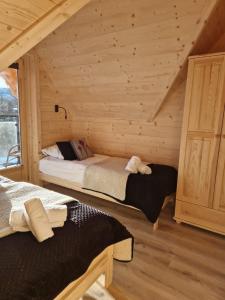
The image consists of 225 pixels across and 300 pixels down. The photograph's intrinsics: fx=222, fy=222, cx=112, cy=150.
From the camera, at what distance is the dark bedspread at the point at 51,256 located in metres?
1.02

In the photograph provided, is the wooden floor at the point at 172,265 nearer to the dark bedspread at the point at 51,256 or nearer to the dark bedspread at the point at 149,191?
the dark bedspread at the point at 149,191

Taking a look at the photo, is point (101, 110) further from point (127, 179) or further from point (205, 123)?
point (205, 123)

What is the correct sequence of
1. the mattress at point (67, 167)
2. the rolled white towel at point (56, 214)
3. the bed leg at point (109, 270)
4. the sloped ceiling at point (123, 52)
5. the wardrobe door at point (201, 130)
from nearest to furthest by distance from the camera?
1. the rolled white towel at point (56, 214)
2. the bed leg at point (109, 270)
3. the sloped ceiling at point (123, 52)
4. the wardrobe door at point (201, 130)
5. the mattress at point (67, 167)

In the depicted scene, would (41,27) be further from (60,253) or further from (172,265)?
(172,265)

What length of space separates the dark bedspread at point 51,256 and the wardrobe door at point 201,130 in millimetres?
1355

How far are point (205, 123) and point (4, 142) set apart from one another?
9.19 feet

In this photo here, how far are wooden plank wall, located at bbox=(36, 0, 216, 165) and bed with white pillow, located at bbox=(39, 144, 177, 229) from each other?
1.87 ft

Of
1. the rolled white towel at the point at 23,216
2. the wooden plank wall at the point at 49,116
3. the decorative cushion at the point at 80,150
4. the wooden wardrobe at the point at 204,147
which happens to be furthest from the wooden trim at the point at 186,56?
the rolled white towel at the point at 23,216

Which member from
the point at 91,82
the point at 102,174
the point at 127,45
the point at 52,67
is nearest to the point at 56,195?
the point at 102,174

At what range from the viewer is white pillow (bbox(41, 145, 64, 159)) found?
3502mm

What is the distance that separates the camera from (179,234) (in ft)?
8.08

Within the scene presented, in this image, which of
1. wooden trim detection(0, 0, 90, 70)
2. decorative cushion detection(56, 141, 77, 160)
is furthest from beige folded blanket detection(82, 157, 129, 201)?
wooden trim detection(0, 0, 90, 70)

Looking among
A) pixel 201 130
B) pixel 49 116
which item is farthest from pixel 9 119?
pixel 201 130

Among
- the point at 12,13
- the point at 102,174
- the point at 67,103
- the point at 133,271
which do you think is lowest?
the point at 133,271
